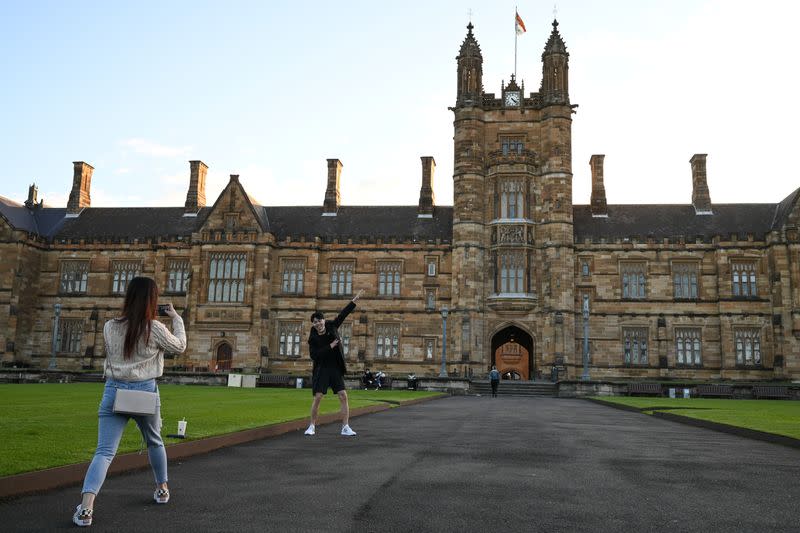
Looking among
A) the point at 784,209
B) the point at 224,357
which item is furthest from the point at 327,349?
the point at 784,209

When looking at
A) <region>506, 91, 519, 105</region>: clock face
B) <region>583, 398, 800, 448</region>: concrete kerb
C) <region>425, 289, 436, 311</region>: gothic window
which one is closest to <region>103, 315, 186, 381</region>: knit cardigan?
<region>583, 398, 800, 448</region>: concrete kerb

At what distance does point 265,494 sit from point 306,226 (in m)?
41.7

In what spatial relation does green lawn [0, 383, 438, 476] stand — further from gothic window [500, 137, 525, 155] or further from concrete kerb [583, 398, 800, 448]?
gothic window [500, 137, 525, 155]

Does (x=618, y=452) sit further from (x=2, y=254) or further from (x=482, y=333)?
(x=2, y=254)

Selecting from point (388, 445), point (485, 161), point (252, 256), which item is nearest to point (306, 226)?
point (252, 256)

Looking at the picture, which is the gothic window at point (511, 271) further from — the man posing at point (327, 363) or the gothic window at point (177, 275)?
the man posing at point (327, 363)

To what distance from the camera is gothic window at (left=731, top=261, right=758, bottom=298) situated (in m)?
41.6

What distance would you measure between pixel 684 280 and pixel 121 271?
120 ft

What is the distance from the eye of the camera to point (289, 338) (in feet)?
146

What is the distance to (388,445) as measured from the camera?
10.8m

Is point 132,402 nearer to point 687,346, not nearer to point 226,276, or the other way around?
point 226,276

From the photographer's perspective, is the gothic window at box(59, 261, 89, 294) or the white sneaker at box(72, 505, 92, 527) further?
the gothic window at box(59, 261, 89, 294)

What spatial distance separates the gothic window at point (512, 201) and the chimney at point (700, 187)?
12.1 m

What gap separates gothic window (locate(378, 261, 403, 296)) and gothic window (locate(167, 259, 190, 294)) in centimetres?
1294
